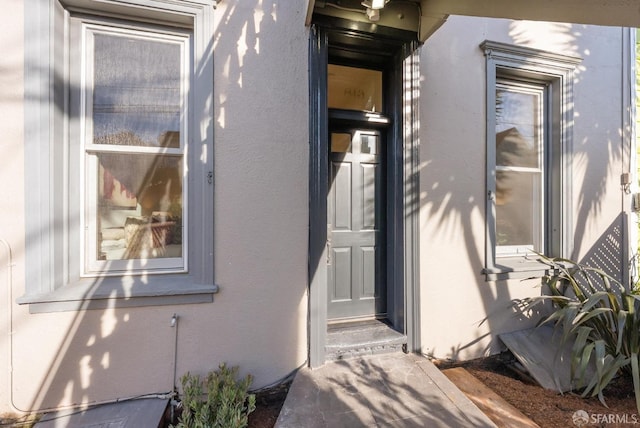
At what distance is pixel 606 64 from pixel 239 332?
5.17m

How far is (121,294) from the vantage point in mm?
2023

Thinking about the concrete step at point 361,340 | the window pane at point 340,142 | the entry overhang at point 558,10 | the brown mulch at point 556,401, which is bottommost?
the brown mulch at point 556,401

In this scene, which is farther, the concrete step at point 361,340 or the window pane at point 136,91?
the concrete step at point 361,340

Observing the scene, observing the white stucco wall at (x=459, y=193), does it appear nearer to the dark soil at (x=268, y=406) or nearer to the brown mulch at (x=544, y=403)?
the brown mulch at (x=544, y=403)

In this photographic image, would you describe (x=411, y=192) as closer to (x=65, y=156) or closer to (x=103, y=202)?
(x=103, y=202)

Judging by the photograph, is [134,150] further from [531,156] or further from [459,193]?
[531,156]

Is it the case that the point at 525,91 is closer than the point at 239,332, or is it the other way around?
the point at 239,332

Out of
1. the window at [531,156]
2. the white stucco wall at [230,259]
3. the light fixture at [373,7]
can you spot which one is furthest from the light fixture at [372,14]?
the window at [531,156]

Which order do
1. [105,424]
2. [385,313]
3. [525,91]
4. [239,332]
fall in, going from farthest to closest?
[525,91], [385,313], [239,332], [105,424]

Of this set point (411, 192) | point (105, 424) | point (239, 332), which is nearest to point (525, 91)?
point (411, 192)

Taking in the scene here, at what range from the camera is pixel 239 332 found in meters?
2.25

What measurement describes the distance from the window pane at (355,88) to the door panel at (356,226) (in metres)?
0.37

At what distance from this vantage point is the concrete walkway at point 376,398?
1.79m

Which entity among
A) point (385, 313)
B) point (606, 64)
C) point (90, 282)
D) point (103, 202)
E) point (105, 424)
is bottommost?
point (105, 424)
